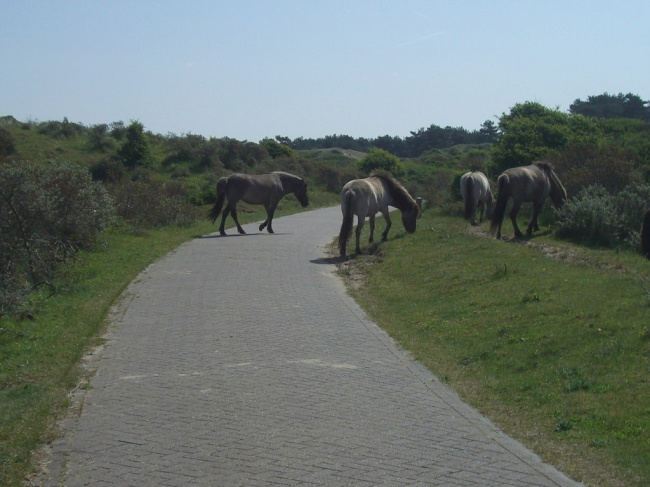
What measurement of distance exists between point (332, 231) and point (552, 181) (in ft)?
29.5

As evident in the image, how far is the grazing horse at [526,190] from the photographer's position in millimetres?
19797

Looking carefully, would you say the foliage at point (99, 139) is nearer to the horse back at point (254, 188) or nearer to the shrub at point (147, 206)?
the shrub at point (147, 206)

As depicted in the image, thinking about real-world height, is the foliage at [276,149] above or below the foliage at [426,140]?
below

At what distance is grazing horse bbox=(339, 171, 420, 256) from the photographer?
768 inches

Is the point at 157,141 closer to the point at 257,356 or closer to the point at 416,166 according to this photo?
the point at 416,166

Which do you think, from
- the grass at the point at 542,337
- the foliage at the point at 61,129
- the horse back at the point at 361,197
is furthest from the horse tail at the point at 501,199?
the foliage at the point at 61,129

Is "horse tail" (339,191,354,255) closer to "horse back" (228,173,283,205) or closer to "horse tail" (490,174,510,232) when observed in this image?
"horse tail" (490,174,510,232)

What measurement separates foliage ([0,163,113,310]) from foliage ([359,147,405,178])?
127 ft

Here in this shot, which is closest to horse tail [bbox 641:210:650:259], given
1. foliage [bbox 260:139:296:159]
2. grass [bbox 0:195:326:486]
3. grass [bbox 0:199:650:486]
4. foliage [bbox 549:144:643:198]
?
grass [bbox 0:199:650:486]

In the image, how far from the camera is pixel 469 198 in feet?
76.0

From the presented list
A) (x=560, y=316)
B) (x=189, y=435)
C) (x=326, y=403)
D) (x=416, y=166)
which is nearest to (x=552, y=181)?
(x=560, y=316)

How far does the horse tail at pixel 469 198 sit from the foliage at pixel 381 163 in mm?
33041

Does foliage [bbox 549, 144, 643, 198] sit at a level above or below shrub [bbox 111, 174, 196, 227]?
above

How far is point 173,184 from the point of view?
116 ft
